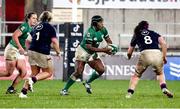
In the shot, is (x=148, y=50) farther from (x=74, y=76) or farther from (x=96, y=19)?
(x=74, y=76)

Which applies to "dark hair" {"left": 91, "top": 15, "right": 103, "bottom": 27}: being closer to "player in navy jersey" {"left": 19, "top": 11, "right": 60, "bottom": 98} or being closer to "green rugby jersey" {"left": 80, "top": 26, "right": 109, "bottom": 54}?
"green rugby jersey" {"left": 80, "top": 26, "right": 109, "bottom": 54}

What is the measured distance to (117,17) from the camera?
41.4 metres

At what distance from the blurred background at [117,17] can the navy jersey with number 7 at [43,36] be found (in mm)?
12460

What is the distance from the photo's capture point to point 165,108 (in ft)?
59.6

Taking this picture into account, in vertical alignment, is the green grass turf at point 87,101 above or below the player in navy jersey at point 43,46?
below

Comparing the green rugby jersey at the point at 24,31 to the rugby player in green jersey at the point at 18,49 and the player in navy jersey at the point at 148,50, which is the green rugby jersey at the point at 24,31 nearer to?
the rugby player in green jersey at the point at 18,49

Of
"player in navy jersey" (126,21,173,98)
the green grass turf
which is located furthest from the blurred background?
"player in navy jersey" (126,21,173,98)

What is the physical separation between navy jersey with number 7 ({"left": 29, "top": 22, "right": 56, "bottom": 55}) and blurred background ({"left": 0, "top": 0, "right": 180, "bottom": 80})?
12460 millimetres

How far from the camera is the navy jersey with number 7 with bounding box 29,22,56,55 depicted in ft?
70.7

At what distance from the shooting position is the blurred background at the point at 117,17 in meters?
34.6

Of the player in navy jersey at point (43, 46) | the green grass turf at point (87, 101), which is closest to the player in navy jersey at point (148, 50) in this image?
the green grass turf at point (87, 101)

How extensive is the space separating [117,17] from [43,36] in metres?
20.0

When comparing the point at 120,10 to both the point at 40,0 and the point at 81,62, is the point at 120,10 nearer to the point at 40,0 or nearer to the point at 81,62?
the point at 40,0

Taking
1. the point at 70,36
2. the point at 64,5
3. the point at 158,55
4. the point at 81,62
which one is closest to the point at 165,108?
the point at 158,55
